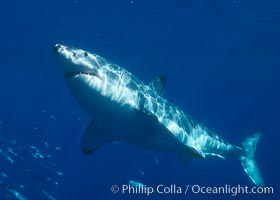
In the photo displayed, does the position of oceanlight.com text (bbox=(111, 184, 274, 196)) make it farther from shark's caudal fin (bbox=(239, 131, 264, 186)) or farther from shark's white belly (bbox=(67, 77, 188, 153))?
shark's white belly (bbox=(67, 77, 188, 153))

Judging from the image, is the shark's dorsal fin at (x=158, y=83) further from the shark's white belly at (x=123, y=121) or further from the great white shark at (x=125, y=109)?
the shark's white belly at (x=123, y=121)

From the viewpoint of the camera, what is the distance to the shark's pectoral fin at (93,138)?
788cm

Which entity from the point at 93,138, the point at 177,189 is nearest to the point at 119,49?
the point at 177,189

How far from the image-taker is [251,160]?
1166 centimetres

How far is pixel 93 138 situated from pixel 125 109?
1800 millimetres

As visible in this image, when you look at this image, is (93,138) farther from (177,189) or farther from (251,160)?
(177,189)

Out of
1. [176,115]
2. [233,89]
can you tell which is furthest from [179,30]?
[233,89]

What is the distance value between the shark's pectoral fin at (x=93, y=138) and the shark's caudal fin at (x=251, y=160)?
17.4ft

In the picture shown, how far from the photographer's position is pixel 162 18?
2447 centimetres

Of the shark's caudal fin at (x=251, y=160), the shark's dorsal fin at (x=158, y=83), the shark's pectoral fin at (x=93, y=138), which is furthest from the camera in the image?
the shark's caudal fin at (x=251, y=160)

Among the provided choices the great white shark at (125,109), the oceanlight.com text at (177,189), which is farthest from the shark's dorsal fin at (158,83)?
the oceanlight.com text at (177,189)

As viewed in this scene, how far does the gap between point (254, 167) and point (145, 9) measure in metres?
14.3

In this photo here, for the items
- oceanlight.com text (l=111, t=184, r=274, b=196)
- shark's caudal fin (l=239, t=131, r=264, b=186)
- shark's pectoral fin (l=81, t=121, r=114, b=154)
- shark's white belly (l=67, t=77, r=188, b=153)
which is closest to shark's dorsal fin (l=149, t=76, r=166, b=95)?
shark's white belly (l=67, t=77, r=188, b=153)

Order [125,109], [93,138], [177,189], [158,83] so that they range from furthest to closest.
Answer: [177,189] < [158,83] < [93,138] < [125,109]
